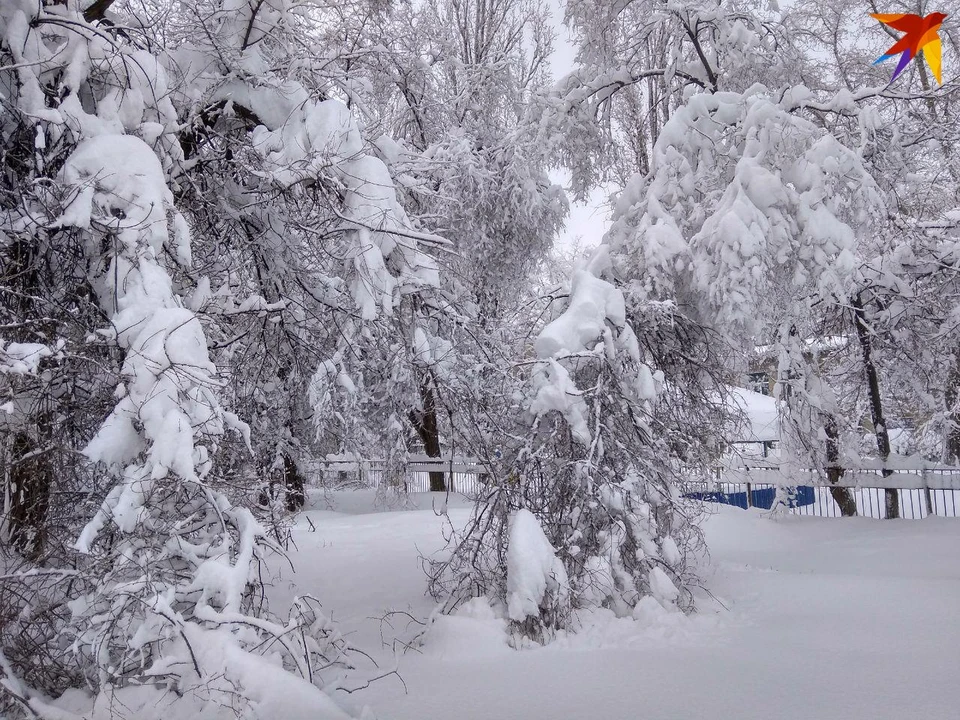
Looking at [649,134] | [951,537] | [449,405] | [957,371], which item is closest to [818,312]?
[957,371]

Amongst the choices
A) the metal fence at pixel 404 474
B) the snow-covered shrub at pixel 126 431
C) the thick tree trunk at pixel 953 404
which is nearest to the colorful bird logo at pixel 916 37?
the snow-covered shrub at pixel 126 431

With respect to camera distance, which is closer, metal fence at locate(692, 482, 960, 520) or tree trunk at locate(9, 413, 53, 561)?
tree trunk at locate(9, 413, 53, 561)

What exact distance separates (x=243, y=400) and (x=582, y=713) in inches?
138

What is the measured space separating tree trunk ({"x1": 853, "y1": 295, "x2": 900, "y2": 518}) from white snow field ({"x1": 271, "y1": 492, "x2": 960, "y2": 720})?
276cm

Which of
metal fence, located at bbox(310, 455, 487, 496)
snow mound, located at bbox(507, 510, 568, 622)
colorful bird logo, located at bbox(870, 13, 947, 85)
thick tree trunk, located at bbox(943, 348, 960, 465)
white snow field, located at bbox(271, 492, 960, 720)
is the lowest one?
white snow field, located at bbox(271, 492, 960, 720)

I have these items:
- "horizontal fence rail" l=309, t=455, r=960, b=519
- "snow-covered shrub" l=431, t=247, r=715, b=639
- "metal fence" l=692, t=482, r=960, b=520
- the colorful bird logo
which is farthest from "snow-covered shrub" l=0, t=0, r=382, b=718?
"metal fence" l=692, t=482, r=960, b=520

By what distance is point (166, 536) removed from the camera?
10.8 ft

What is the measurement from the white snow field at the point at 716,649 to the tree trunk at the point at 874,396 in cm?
276

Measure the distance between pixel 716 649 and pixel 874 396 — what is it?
7853 mm

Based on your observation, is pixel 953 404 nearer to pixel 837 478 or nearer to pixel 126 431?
pixel 837 478

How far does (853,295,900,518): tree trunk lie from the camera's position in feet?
34.1

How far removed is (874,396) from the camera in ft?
36.4

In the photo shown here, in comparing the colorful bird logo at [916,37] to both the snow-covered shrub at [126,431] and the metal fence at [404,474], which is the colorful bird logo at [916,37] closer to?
the snow-covered shrub at [126,431]

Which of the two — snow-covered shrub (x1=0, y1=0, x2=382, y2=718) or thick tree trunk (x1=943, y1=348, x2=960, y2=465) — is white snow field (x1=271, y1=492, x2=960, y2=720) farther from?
thick tree trunk (x1=943, y1=348, x2=960, y2=465)
